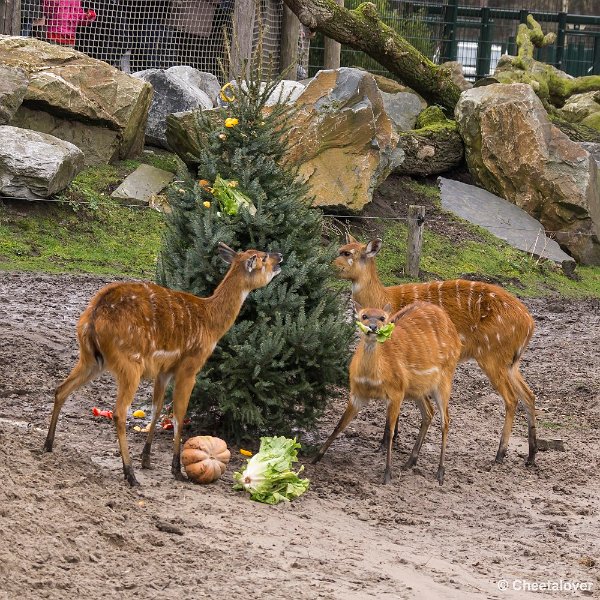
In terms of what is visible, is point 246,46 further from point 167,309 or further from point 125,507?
point 125,507

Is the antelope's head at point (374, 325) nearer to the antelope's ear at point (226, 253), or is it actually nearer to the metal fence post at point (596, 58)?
the antelope's ear at point (226, 253)

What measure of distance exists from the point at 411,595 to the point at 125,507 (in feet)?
4.46

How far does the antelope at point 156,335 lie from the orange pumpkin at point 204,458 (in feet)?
0.22

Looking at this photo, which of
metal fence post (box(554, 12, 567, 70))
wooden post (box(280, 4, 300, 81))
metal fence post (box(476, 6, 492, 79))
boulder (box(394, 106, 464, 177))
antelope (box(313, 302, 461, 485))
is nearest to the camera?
antelope (box(313, 302, 461, 485))

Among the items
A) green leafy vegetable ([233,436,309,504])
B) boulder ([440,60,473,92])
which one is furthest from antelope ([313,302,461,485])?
boulder ([440,60,473,92])

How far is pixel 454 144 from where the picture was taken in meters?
15.2

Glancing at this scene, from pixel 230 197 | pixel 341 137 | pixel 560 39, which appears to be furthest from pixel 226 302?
pixel 560 39

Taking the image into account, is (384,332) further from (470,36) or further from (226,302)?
(470,36)

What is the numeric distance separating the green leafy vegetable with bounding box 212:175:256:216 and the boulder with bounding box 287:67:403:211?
6.00 meters

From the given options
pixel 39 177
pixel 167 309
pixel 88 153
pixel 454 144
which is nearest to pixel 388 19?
pixel 454 144

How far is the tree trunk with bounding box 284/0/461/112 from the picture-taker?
587 inches

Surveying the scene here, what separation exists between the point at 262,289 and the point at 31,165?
16.6 feet

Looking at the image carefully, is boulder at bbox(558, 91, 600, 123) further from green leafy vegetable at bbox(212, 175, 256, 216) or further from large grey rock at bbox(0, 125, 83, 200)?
green leafy vegetable at bbox(212, 175, 256, 216)

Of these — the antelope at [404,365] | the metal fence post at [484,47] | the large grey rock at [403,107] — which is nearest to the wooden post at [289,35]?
the large grey rock at [403,107]
